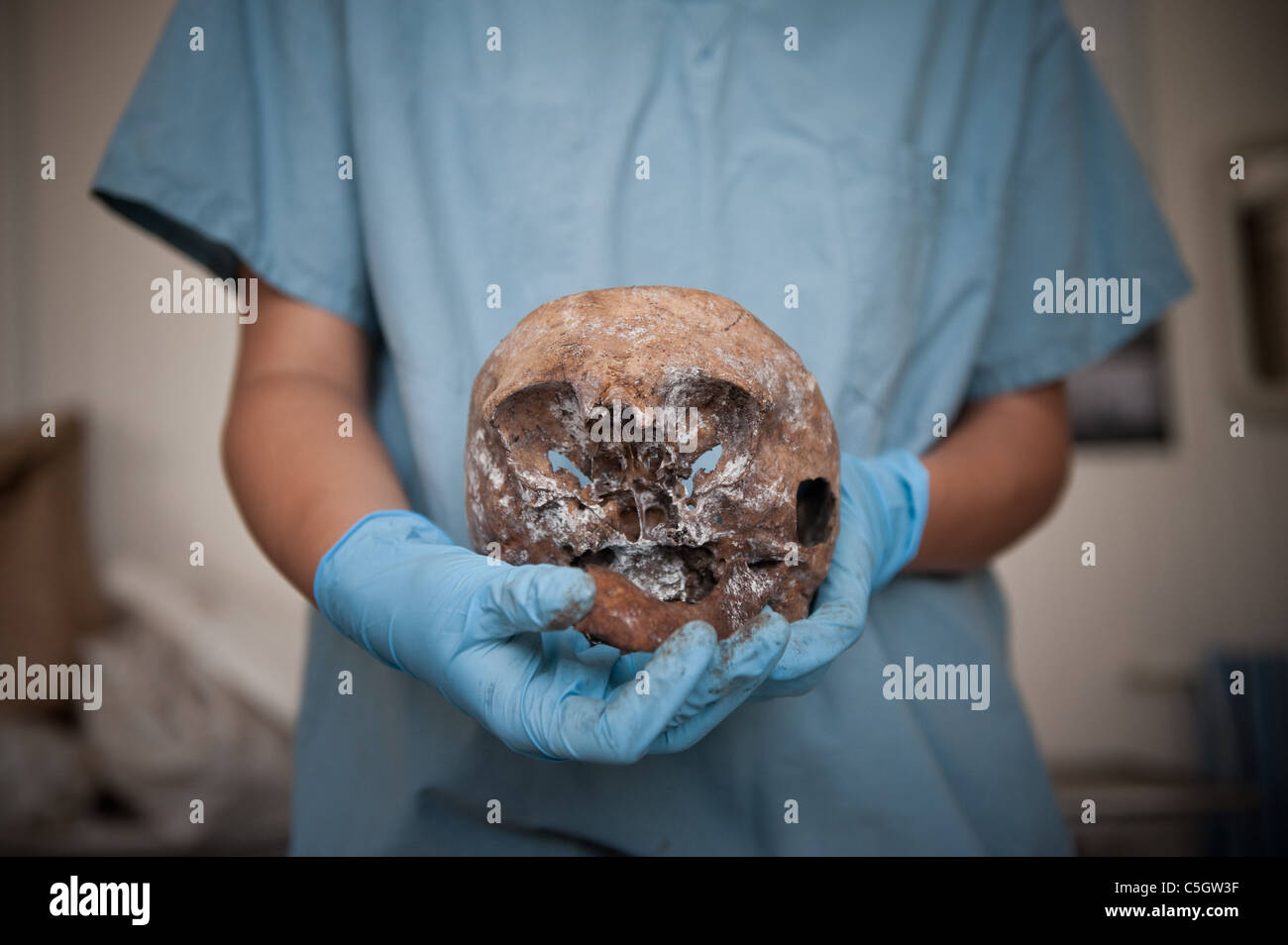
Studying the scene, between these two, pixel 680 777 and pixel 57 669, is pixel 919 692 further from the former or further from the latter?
pixel 57 669

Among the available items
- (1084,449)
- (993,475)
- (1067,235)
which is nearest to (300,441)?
(993,475)

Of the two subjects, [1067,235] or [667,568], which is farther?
[1067,235]

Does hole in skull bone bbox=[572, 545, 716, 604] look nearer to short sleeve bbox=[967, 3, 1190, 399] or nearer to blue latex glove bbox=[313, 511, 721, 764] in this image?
blue latex glove bbox=[313, 511, 721, 764]

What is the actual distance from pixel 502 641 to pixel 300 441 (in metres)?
0.41

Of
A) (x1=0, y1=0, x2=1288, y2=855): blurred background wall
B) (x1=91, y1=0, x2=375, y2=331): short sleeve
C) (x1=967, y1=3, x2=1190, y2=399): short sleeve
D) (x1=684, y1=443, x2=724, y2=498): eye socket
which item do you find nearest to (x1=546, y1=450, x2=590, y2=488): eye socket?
(x1=684, y1=443, x2=724, y2=498): eye socket

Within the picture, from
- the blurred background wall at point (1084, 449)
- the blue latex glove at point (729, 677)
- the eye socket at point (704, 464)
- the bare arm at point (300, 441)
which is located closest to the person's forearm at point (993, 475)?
the eye socket at point (704, 464)

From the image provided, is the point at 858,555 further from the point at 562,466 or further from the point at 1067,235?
the point at 1067,235

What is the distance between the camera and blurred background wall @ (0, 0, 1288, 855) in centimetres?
288

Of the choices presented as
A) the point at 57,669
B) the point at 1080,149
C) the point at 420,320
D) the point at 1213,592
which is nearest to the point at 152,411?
the point at 57,669

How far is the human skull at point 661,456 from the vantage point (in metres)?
0.94

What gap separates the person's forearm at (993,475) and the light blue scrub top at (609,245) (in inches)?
2.7

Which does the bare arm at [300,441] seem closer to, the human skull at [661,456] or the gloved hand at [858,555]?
the human skull at [661,456]

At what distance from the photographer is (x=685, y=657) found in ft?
2.77

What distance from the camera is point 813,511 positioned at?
43.0 inches
